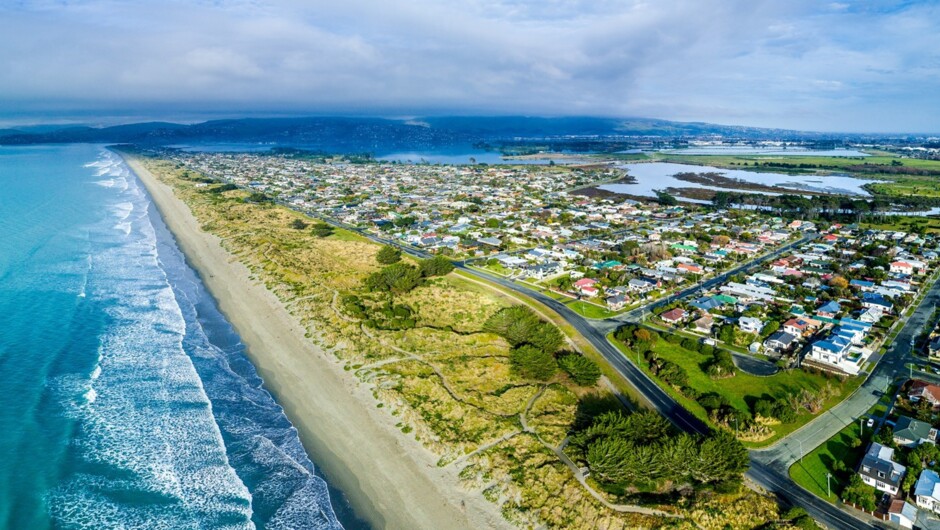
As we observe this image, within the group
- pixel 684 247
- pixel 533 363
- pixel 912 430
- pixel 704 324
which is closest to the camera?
pixel 912 430

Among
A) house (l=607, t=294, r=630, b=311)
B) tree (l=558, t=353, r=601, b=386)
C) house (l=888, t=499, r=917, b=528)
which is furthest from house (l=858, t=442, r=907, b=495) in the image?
house (l=607, t=294, r=630, b=311)

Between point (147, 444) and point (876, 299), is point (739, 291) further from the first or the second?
point (147, 444)

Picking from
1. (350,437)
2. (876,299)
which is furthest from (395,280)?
Result: (876,299)

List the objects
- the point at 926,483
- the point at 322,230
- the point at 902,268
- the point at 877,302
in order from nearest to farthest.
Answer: the point at 926,483
the point at 877,302
the point at 902,268
the point at 322,230

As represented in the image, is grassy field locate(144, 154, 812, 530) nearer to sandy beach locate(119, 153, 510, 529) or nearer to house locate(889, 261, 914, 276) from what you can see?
sandy beach locate(119, 153, 510, 529)

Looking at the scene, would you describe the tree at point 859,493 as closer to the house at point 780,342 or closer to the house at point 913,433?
the house at point 913,433

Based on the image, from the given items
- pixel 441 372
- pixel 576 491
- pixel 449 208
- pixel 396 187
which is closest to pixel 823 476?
pixel 576 491
